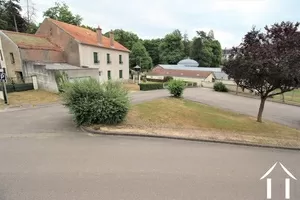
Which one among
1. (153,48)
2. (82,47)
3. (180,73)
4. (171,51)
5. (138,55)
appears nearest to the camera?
(82,47)

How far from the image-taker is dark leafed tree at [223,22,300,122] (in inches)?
387

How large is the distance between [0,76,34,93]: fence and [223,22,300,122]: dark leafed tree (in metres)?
19.0

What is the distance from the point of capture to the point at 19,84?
17844 millimetres

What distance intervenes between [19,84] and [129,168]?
17.9 m

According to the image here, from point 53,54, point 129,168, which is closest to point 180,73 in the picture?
point 53,54

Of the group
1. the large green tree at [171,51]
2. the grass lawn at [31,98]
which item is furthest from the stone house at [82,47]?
the large green tree at [171,51]

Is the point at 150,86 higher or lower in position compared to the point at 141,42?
lower

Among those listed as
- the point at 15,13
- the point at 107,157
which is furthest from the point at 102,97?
the point at 15,13

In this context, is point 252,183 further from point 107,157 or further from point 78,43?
point 78,43

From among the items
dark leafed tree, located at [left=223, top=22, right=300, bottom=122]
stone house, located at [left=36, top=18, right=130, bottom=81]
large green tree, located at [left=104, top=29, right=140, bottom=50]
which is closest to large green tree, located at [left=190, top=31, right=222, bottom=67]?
large green tree, located at [left=104, top=29, right=140, bottom=50]

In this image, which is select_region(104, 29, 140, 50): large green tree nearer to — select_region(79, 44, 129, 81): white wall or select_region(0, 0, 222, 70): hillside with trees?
select_region(0, 0, 222, 70): hillside with trees

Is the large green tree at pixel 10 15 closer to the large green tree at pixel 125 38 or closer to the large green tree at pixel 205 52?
the large green tree at pixel 125 38

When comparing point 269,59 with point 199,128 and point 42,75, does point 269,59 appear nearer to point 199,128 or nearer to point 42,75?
point 199,128

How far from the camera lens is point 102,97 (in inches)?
350
